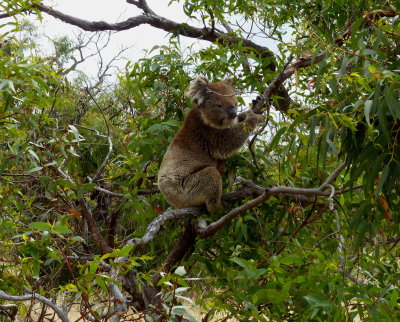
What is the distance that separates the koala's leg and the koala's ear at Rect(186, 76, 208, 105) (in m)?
0.54

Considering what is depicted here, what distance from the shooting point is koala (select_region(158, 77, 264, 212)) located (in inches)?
145

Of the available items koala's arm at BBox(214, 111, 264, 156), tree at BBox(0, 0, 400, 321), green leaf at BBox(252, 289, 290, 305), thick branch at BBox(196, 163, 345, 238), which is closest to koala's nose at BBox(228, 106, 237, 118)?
koala's arm at BBox(214, 111, 264, 156)

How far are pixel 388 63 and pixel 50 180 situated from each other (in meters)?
1.76

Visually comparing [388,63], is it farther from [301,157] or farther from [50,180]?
[50,180]

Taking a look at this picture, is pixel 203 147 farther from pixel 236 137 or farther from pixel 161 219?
pixel 161 219

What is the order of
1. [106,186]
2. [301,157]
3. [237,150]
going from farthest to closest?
[106,186] < [237,150] < [301,157]

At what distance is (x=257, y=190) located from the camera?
112 inches

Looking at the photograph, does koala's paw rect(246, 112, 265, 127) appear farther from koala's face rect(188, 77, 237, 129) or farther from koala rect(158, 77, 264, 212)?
koala's face rect(188, 77, 237, 129)

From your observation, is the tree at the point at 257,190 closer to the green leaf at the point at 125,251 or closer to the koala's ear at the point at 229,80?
the green leaf at the point at 125,251

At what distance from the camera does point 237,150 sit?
3746 mm

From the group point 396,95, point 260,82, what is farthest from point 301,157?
point 396,95

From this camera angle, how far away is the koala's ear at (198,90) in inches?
148

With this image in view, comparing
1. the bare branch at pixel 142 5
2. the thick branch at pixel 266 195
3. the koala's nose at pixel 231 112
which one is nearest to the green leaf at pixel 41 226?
the thick branch at pixel 266 195

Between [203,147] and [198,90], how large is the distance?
20.9 inches
